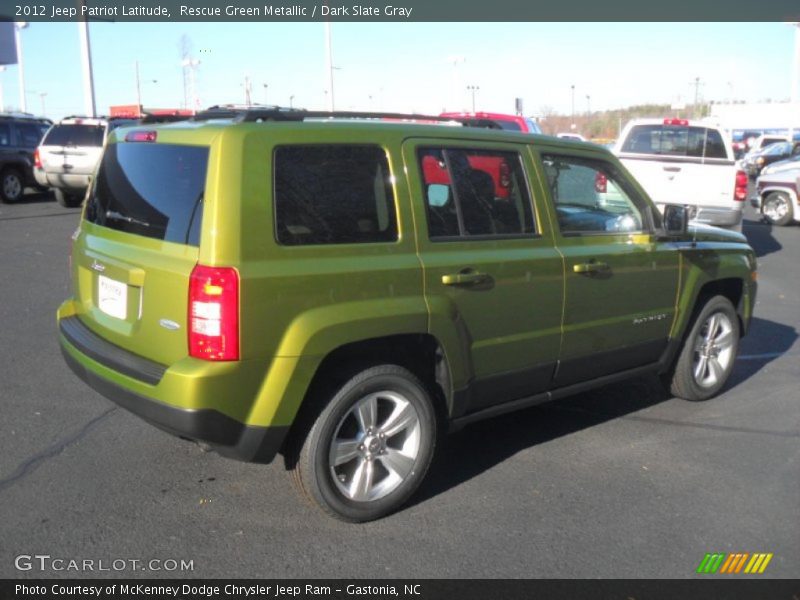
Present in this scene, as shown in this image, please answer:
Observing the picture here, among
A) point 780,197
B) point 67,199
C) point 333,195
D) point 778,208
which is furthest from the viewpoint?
point 67,199

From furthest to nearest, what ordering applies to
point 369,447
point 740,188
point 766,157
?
point 766,157 < point 740,188 < point 369,447

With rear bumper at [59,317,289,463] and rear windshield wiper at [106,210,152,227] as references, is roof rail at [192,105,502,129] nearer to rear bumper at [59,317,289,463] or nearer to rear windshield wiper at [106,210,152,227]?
rear windshield wiper at [106,210,152,227]

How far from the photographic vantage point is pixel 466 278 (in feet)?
13.5

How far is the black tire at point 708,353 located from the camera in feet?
18.8

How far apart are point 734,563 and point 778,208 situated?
1554cm

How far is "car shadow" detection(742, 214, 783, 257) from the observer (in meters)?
14.1

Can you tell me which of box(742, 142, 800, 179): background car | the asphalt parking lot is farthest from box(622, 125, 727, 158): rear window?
box(742, 142, 800, 179): background car

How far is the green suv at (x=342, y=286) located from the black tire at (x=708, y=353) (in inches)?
36.3

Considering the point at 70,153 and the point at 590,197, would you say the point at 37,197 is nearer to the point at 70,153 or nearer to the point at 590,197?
the point at 70,153

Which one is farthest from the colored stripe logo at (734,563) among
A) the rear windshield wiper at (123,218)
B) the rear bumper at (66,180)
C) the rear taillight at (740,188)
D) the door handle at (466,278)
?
the rear bumper at (66,180)

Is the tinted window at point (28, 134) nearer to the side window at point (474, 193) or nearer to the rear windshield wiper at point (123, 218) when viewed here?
the rear windshield wiper at point (123, 218)

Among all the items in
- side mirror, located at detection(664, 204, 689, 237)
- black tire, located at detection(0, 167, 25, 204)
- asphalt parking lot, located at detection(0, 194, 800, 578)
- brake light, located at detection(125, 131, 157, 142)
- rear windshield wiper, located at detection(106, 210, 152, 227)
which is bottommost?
asphalt parking lot, located at detection(0, 194, 800, 578)

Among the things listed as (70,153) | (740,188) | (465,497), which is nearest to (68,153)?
(70,153)

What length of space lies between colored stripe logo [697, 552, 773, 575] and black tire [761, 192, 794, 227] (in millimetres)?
15149
